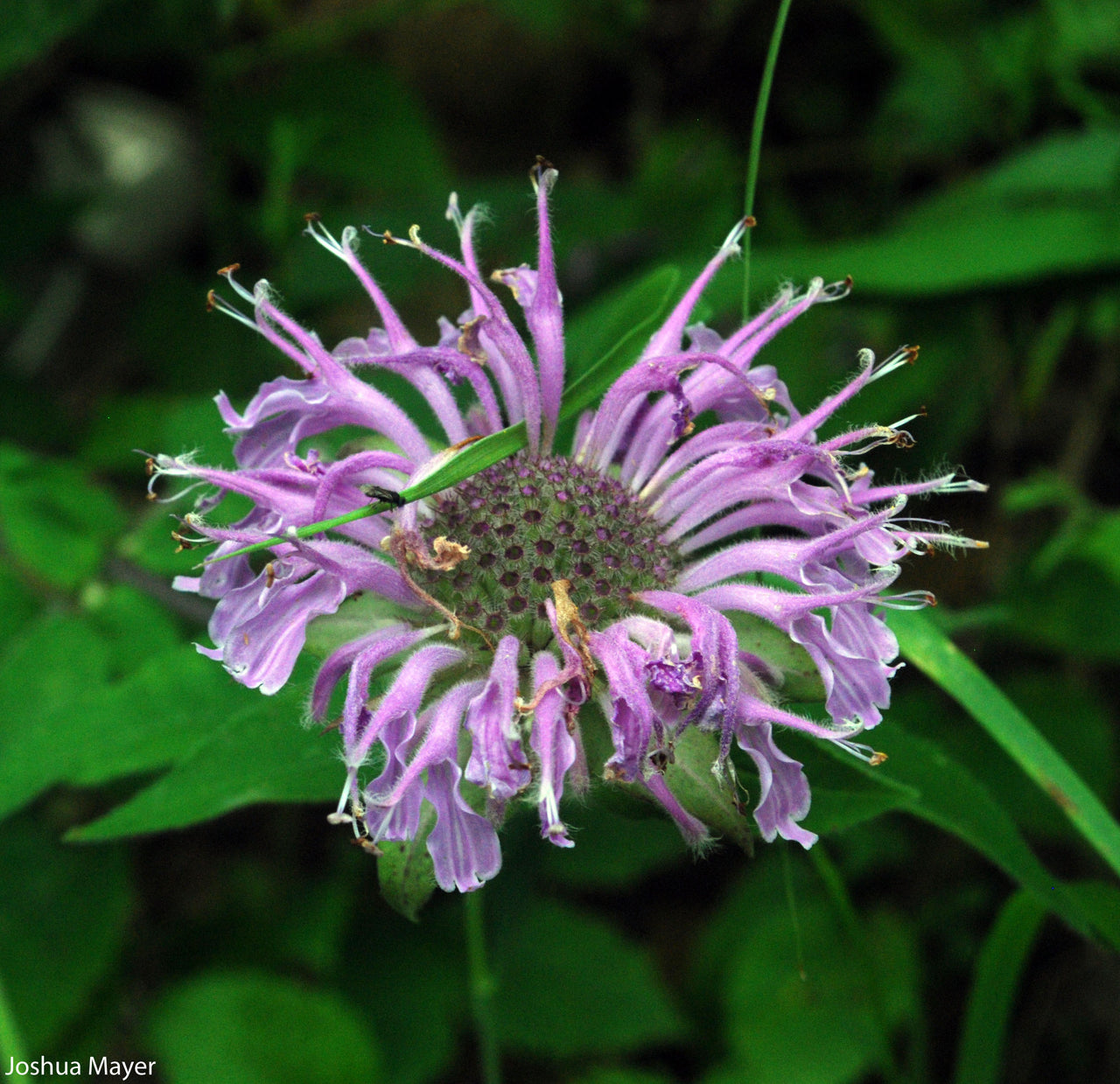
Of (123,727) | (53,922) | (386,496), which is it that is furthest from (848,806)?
(53,922)

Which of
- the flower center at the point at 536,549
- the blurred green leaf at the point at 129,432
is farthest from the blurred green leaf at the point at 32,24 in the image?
the flower center at the point at 536,549

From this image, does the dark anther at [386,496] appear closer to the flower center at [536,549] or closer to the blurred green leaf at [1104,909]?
the flower center at [536,549]

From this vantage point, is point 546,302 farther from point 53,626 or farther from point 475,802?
point 53,626

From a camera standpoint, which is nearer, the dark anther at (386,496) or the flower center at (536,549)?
the dark anther at (386,496)

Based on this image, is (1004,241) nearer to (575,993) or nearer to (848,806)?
(848,806)

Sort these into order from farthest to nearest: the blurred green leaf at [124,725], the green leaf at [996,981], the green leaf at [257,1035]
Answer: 1. the green leaf at [257,1035]
2. the blurred green leaf at [124,725]
3. the green leaf at [996,981]

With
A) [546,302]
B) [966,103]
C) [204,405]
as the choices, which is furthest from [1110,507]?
[204,405]

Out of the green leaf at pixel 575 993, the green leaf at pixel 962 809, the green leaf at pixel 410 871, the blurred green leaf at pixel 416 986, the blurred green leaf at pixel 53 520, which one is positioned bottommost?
the blurred green leaf at pixel 416 986

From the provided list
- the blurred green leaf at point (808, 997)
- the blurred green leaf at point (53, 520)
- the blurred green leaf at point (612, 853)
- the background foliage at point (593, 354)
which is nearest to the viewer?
the background foliage at point (593, 354)
